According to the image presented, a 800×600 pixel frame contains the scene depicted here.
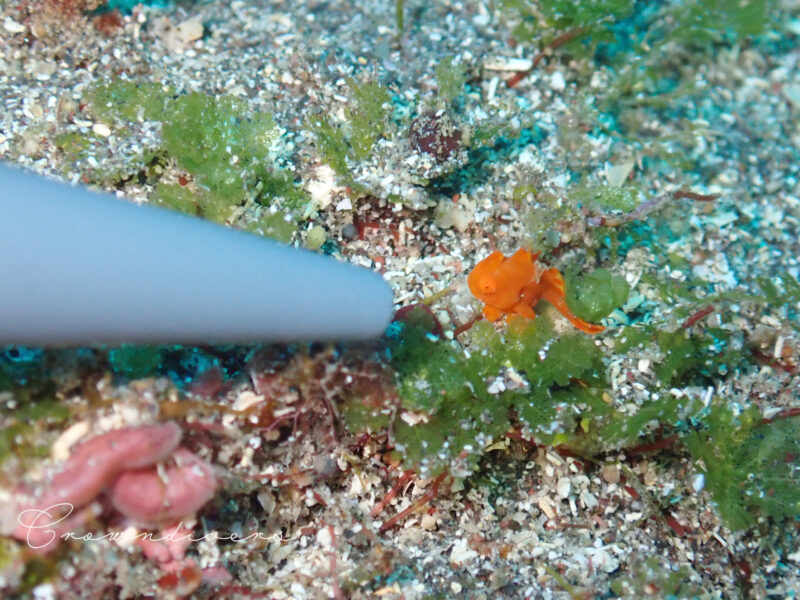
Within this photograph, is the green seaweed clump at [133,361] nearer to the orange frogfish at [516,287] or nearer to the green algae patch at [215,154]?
the green algae patch at [215,154]

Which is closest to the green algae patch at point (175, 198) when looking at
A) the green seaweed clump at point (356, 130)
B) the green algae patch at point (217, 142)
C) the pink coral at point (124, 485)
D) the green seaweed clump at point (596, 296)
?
the green algae patch at point (217, 142)

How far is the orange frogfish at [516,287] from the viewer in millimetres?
2744

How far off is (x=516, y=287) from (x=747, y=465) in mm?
1295

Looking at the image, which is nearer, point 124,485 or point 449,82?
point 124,485

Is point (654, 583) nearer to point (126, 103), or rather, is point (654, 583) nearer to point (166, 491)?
point (166, 491)

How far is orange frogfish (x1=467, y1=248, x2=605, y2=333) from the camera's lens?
274 cm

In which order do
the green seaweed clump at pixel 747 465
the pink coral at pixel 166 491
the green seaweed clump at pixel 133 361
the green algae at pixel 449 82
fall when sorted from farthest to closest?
1. the green algae at pixel 449 82
2. the green seaweed clump at pixel 747 465
3. the green seaweed clump at pixel 133 361
4. the pink coral at pixel 166 491

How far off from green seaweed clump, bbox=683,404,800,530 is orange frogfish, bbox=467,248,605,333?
2.26ft

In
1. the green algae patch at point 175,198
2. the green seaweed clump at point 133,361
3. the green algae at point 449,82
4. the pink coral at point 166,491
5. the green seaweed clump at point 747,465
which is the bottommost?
the green seaweed clump at point 747,465

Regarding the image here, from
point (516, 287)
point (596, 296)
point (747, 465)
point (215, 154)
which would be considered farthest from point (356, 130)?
point (747, 465)

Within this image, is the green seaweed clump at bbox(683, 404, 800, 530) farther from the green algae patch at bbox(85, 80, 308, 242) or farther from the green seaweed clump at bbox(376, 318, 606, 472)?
the green algae patch at bbox(85, 80, 308, 242)
